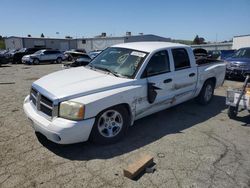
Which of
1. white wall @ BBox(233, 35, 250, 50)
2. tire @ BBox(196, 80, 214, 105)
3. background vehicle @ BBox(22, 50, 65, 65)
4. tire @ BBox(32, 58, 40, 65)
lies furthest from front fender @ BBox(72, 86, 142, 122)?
white wall @ BBox(233, 35, 250, 50)

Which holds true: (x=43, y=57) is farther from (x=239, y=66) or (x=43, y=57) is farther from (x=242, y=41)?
(x=242, y=41)

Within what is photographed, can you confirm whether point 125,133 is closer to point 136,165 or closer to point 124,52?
point 136,165

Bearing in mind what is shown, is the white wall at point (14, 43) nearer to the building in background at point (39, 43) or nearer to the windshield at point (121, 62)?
the building in background at point (39, 43)

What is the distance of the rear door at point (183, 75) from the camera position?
5.23 m

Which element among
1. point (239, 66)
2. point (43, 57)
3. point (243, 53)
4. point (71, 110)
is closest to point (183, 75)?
point (71, 110)

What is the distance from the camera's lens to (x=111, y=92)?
153 inches

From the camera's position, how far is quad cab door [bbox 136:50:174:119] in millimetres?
4453

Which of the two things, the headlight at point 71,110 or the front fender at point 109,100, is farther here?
the front fender at point 109,100

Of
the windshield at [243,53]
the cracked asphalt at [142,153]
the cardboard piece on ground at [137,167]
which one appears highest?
the windshield at [243,53]

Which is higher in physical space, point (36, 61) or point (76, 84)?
point (76, 84)

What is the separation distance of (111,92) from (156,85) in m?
1.14

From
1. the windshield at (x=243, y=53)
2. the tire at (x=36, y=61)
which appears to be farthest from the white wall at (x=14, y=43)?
the windshield at (x=243, y=53)

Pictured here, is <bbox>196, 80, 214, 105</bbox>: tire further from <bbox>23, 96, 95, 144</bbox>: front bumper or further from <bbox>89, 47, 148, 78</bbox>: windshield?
<bbox>23, 96, 95, 144</bbox>: front bumper

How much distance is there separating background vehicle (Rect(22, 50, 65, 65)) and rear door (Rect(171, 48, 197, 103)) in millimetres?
21514
